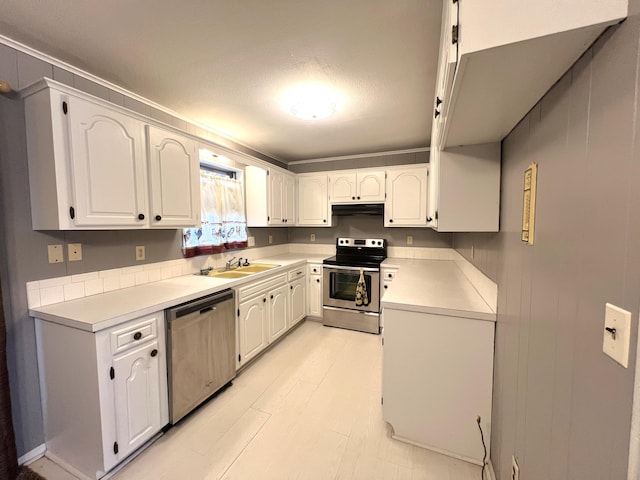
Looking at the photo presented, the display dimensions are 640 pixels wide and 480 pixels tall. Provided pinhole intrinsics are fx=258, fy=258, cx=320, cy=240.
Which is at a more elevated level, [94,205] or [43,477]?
[94,205]

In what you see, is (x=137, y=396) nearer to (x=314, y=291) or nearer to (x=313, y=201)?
(x=314, y=291)

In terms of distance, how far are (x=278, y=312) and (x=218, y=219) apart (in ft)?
4.07

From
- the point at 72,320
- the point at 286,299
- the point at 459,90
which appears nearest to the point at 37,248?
the point at 72,320

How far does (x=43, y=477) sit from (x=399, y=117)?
3565 mm

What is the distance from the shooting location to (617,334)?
535mm

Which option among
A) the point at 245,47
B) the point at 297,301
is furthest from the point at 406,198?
the point at 245,47

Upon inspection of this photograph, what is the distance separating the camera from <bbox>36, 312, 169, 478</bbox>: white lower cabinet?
135 cm

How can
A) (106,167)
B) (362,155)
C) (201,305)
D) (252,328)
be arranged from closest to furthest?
1. (106,167)
2. (201,305)
3. (252,328)
4. (362,155)

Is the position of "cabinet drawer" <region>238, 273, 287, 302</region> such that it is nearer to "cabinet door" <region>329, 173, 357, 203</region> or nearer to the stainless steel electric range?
the stainless steel electric range

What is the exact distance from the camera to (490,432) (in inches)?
56.9

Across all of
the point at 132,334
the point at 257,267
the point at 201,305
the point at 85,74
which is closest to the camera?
the point at 132,334

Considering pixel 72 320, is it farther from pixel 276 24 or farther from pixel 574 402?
pixel 574 402

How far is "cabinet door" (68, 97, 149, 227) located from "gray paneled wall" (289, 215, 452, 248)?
264 centimetres

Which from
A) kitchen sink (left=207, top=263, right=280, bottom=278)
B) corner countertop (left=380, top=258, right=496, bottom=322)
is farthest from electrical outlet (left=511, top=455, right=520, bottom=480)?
kitchen sink (left=207, top=263, right=280, bottom=278)
